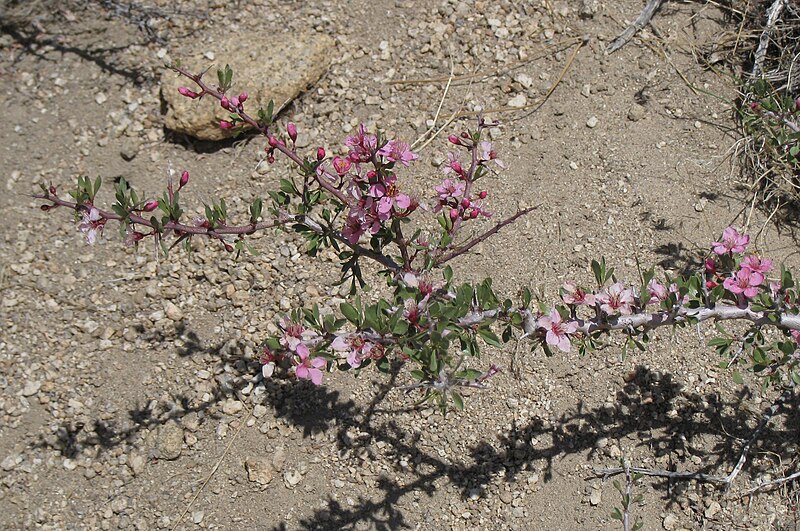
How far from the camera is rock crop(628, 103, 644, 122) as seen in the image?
3615mm

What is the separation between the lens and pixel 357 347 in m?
2.16

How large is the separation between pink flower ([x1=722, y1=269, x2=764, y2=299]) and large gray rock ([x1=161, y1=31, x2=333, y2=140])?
7.64 ft

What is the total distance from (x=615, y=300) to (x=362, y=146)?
37.4 inches

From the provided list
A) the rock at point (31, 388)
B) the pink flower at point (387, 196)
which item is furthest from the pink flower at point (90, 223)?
the rock at point (31, 388)

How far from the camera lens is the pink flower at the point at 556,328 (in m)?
2.31

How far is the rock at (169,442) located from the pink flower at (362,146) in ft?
5.38

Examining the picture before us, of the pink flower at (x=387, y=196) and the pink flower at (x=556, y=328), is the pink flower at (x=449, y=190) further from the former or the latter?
the pink flower at (x=556, y=328)

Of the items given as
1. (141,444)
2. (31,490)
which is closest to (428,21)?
(141,444)

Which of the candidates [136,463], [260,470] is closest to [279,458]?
[260,470]

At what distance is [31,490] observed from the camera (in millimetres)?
3127

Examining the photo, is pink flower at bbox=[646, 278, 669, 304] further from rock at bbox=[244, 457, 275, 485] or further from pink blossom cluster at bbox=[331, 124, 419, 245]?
rock at bbox=[244, 457, 275, 485]

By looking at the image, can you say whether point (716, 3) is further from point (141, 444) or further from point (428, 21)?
point (141, 444)

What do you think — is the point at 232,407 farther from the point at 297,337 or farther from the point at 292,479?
the point at 297,337

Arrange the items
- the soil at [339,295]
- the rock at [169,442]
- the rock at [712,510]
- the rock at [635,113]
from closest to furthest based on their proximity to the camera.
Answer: the rock at [712,510], the soil at [339,295], the rock at [169,442], the rock at [635,113]
